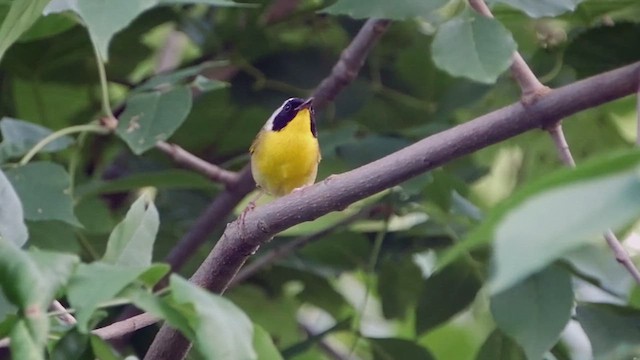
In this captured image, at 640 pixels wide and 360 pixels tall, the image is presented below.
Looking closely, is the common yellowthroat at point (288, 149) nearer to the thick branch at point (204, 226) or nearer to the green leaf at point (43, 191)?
the thick branch at point (204, 226)

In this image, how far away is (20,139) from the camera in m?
1.33

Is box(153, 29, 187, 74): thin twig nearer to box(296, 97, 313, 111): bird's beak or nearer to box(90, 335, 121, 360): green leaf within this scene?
box(296, 97, 313, 111): bird's beak

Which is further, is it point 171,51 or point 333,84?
point 171,51

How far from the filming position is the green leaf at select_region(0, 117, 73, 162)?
1.30 meters

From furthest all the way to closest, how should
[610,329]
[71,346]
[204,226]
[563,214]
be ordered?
[204,226], [610,329], [71,346], [563,214]

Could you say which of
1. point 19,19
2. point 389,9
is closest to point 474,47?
point 389,9

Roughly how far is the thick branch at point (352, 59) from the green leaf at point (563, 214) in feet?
2.81

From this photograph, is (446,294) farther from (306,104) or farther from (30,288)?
(30,288)

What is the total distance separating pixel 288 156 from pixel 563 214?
145 centimetres

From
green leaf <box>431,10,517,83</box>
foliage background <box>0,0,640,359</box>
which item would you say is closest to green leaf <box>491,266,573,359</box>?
foliage background <box>0,0,640,359</box>

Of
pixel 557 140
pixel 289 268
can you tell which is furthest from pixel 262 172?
pixel 557 140

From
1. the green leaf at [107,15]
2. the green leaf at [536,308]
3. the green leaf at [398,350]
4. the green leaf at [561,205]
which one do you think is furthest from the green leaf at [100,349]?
the green leaf at [398,350]

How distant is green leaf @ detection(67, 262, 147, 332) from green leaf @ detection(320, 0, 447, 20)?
49 centimetres

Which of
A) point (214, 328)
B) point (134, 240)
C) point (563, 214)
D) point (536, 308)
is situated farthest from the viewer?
point (536, 308)
